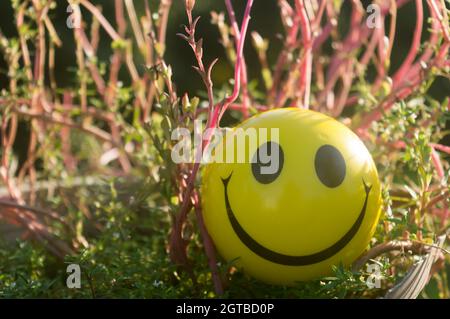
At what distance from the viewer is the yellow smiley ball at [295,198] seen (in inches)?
49.2

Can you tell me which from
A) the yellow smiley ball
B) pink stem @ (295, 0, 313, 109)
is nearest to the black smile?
the yellow smiley ball

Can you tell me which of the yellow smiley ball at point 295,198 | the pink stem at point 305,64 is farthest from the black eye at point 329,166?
the pink stem at point 305,64

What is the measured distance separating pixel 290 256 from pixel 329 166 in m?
0.17

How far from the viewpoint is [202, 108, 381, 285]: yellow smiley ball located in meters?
1.25

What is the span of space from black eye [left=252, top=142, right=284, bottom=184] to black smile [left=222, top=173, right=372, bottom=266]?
0.19 feet

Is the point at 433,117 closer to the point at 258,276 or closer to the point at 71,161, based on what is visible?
the point at 258,276

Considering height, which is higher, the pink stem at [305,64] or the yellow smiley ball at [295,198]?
the pink stem at [305,64]

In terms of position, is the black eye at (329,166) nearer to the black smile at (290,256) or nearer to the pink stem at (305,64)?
the black smile at (290,256)

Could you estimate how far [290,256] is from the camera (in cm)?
128

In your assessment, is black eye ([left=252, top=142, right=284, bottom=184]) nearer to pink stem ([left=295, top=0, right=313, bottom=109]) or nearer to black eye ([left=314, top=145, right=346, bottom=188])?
black eye ([left=314, top=145, right=346, bottom=188])

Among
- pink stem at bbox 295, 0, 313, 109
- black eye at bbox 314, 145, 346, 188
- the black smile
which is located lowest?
the black smile

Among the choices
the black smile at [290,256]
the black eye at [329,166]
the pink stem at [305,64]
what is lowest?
the black smile at [290,256]
